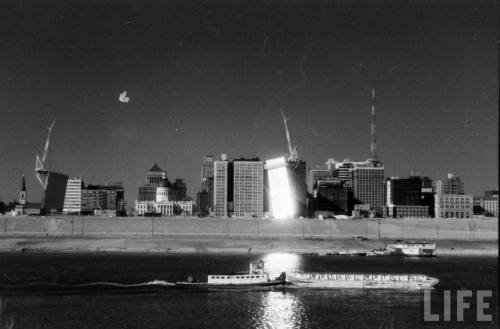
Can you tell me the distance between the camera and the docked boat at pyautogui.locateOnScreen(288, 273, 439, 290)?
97.1 metres

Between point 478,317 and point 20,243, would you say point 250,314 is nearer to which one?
point 478,317

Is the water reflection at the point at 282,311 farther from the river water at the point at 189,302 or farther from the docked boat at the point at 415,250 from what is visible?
the docked boat at the point at 415,250

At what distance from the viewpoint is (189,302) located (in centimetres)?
8231

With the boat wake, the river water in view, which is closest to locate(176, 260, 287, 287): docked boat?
the boat wake

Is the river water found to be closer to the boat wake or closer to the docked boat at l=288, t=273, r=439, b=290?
the boat wake

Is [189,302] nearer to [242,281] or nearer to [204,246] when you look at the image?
[242,281]

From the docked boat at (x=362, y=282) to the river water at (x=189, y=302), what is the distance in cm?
185

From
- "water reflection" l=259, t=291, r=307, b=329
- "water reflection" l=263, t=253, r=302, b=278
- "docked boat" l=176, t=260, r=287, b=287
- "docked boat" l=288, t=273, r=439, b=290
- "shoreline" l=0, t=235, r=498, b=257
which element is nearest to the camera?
"water reflection" l=259, t=291, r=307, b=329

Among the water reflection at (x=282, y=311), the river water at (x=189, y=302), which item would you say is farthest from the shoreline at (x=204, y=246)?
the water reflection at (x=282, y=311)

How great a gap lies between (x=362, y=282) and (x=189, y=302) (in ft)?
93.8

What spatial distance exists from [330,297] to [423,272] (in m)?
35.6

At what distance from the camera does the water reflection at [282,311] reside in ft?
229

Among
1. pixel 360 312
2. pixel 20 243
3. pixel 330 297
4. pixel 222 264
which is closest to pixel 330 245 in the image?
pixel 222 264

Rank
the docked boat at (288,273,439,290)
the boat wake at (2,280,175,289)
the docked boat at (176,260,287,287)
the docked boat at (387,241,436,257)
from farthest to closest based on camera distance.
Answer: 1. the docked boat at (387,241,436,257)
2. the docked boat at (288,273,439,290)
3. the docked boat at (176,260,287,287)
4. the boat wake at (2,280,175,289)
